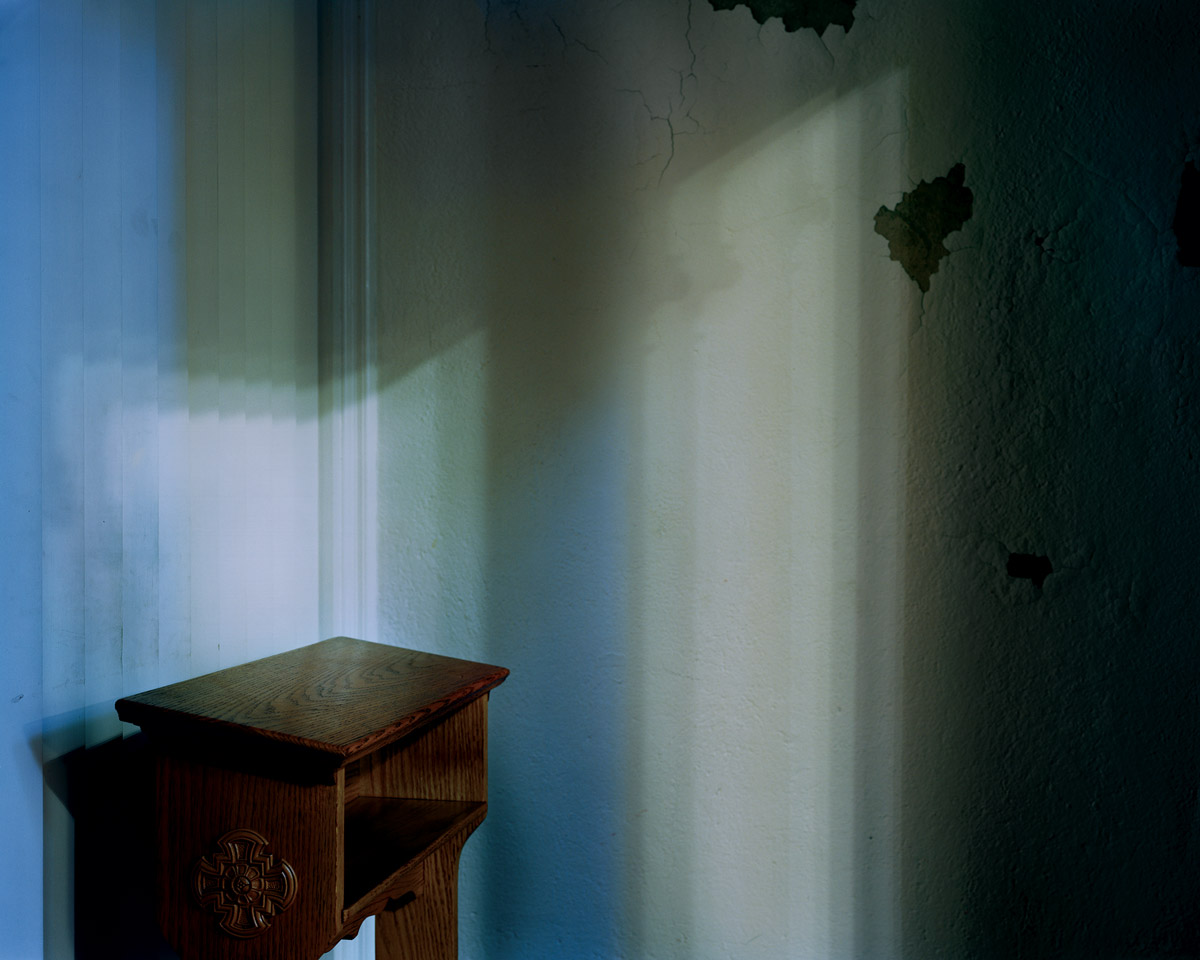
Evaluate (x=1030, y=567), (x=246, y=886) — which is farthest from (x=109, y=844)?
(x=1030, y=567)

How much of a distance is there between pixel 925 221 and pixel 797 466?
1.67 ft

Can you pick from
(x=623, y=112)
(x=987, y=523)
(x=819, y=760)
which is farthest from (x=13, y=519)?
(x=987, y=523)

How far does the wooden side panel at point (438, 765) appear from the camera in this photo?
1.28 meters

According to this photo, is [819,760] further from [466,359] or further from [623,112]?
[623,112]

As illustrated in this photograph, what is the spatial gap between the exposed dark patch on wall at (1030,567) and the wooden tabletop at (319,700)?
95 centimetres

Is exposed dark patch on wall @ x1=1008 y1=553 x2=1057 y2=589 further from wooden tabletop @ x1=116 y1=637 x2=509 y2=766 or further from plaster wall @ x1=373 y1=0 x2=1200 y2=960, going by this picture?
wooden tabletop @ x1=116 y1=637 x2=509 y2=766

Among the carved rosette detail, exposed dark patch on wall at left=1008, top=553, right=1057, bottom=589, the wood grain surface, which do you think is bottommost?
the wood grain surface

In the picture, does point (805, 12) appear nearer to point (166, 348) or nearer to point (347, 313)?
point (347, 313)

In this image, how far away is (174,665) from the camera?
4.06 ft

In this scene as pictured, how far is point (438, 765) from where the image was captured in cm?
129

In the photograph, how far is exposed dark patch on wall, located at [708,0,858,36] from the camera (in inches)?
53.1

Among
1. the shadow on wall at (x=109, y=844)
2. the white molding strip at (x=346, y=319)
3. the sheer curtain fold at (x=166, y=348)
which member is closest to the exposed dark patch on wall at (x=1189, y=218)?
the white molding strip at (x=346, y=319)

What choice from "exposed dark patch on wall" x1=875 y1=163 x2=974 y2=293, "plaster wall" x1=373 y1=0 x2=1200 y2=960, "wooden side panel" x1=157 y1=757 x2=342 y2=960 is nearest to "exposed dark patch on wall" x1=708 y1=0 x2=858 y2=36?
"plaster wall" x1=373 y1=0 x2=1200 y2=960

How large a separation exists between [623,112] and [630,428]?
0.64 meters
